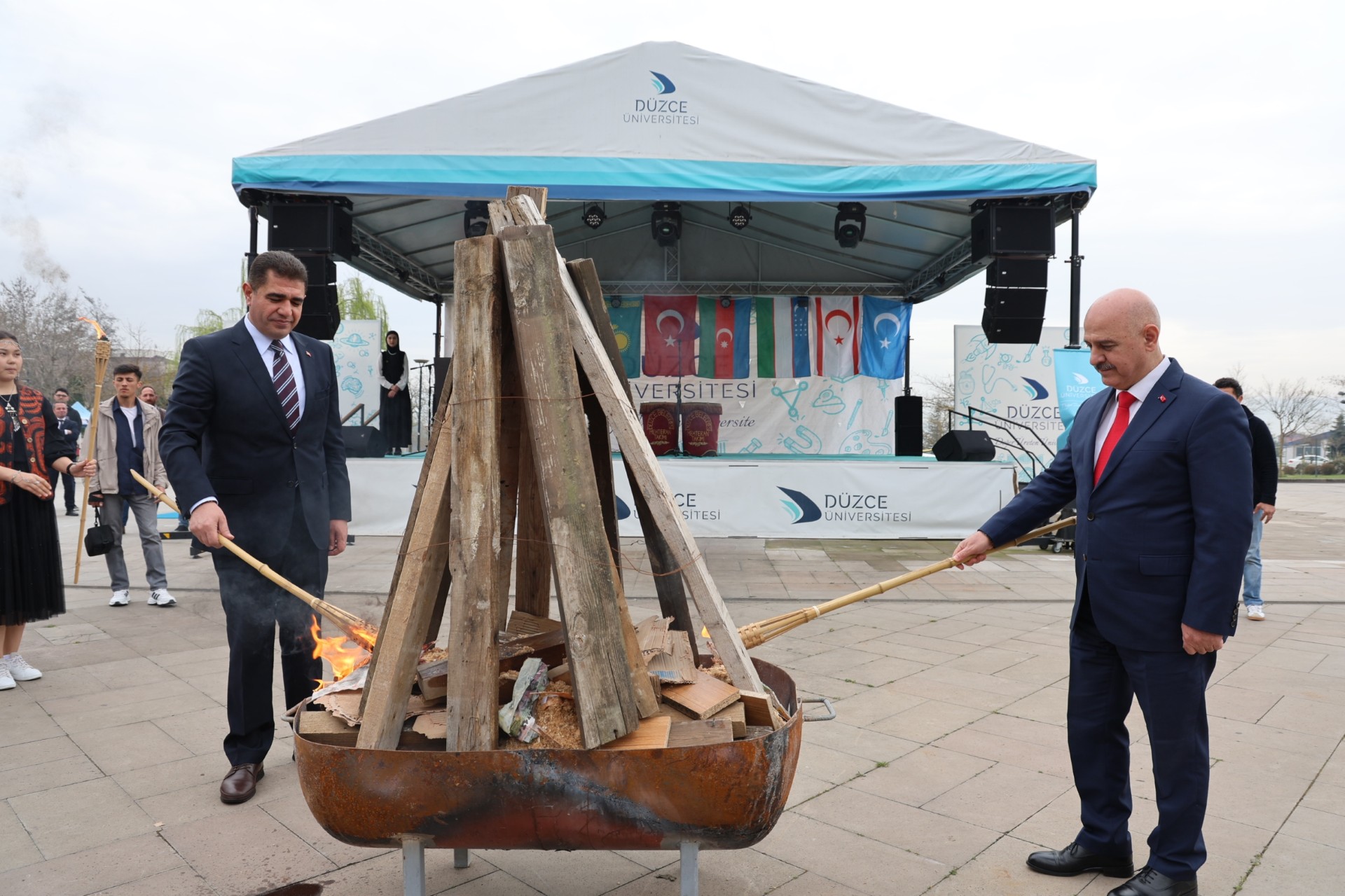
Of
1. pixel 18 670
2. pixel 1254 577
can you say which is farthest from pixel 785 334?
pixel 18 670

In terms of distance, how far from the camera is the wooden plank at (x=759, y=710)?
7.16ft

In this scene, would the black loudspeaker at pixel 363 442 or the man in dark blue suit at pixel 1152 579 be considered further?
the black loudspeaker at pixel 363 442

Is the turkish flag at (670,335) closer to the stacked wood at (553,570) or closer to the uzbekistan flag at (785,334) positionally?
the uzbekistan flag at (785,334)

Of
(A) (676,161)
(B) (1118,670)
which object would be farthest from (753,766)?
(A) (676,161)

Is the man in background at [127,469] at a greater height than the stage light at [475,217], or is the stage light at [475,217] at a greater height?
the stage light at [475,217]

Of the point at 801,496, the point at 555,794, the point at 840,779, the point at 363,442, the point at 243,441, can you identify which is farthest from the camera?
the point at 363,442

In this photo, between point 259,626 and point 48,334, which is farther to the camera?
point 48,334

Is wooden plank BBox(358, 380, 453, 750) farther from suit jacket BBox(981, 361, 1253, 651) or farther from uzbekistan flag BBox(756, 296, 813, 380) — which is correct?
uzbekistan flag BBox(756, 296, 813, 380)

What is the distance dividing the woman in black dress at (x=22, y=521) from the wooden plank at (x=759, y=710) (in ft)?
13.4

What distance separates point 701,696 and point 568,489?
0.63 m

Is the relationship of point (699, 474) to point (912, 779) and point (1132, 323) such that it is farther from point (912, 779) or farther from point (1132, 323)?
point (1132, 323)

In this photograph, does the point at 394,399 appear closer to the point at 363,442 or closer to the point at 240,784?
the point at 363,442

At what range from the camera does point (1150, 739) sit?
262 centimetres

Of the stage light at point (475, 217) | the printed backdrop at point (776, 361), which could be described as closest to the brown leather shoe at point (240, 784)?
the stage light at point (475, 217)
